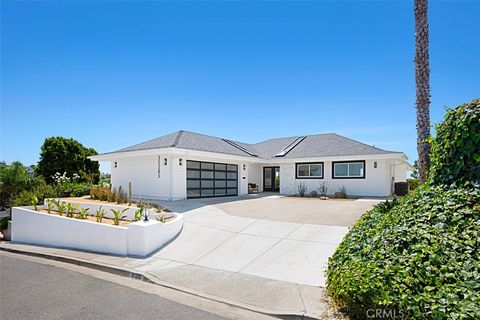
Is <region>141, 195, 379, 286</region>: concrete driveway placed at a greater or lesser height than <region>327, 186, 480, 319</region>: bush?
lesser

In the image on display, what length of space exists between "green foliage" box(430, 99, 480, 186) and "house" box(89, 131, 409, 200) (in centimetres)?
1103

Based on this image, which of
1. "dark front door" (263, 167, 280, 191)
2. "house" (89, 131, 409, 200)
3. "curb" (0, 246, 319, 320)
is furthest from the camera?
"dark front door" (263, 167, 280, 191)

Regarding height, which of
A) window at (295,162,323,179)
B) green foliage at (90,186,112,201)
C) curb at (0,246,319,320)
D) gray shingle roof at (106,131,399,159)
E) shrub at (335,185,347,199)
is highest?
gray shingle roof at (106,131,399,159)

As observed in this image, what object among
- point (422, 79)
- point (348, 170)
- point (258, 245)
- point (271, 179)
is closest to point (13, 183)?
point (258, 245)

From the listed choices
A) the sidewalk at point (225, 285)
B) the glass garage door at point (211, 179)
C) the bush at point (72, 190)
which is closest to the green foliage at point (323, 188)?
the glass garage door at point (211, 179)

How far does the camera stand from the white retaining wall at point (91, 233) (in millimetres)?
7301

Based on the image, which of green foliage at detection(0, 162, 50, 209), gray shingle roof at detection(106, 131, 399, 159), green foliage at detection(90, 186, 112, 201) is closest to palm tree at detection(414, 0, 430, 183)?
A: gray shingle roof at detection(106, 131, 399, 159)

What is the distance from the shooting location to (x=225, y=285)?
5176 mm

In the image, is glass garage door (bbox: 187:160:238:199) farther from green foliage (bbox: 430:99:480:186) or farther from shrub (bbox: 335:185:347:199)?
green foliage (bbox: 430:99:480:186)

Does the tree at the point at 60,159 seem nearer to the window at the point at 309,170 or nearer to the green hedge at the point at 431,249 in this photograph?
the window at the point at 309,170

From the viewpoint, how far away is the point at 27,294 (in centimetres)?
494

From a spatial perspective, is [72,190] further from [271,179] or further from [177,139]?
[271,179]

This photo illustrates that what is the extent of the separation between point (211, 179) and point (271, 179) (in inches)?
276

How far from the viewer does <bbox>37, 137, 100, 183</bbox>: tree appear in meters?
23.9
